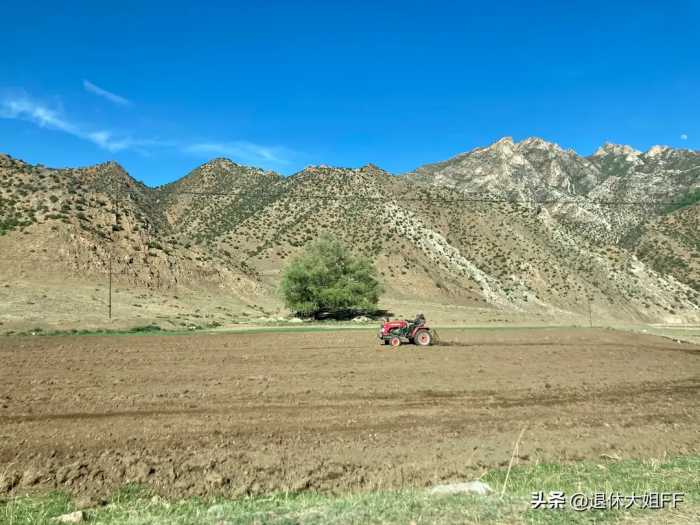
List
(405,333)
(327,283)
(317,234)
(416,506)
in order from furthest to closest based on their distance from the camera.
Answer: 1. (317,234)
2. (327,283)
3. (405,333)
4. (416,506)

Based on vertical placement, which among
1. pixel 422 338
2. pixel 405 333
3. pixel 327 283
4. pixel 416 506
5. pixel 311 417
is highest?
pixel 327 283

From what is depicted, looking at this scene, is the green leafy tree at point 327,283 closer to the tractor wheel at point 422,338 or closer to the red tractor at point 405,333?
the red tractor at point 405,333

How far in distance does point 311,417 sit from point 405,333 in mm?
19039

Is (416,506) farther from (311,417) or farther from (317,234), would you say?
(317,234)

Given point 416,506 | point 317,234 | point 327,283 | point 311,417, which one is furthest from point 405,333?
point 317,234

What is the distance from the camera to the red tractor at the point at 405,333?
106 feet

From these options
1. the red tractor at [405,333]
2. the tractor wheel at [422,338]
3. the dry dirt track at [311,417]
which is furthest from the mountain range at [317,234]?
the dry dirt track at [311,417]

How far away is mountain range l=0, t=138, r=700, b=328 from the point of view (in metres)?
64.0

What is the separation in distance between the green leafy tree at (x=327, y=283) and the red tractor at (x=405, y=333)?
28.5 m

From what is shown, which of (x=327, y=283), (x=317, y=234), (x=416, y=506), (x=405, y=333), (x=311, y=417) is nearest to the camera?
(x=416, y=506)

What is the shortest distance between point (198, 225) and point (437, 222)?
52448mm

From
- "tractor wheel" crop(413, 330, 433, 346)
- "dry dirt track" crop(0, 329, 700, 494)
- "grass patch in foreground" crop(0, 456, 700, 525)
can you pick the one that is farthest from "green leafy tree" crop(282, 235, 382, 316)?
"grass patch in foreground" crop(0, 456, 700, 525)

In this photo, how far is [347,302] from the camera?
62031 mm

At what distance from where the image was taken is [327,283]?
62938 mm
